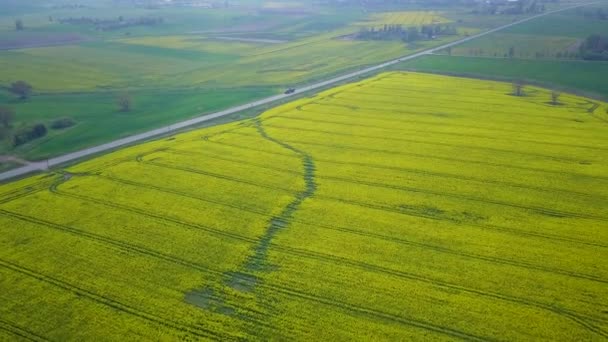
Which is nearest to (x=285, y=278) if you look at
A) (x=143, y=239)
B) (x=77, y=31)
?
(x=143, y=239)

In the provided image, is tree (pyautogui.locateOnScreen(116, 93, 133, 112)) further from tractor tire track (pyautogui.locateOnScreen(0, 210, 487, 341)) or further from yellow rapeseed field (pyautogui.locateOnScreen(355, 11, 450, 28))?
yellow rapeseed field (pyautogui.locateOnScreen(355, 11, 450, 28))

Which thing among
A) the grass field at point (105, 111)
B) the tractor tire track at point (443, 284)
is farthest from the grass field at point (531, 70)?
the tractor tire track at point (443, 284)

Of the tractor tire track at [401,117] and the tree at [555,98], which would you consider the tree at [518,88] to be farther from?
the tractor tire track at [401,117]

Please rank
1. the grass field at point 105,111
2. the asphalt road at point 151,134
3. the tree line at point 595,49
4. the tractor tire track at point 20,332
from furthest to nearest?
1. the tree line at point 595,49
2. the grass field at point 105,111
3. the asphalt road at point 151,134
4. the tractor tire track at point 20,332

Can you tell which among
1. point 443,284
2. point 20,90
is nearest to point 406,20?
point 20,90

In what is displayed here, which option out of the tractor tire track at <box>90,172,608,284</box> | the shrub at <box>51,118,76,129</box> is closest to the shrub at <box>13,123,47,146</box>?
the shrub at <box>51,118,76,129</box>

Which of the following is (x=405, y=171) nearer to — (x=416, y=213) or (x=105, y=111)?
(x=416, y=213)

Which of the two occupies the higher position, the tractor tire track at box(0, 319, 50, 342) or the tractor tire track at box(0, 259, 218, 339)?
the tractor tire track at box(0, 259, 218, 339)
